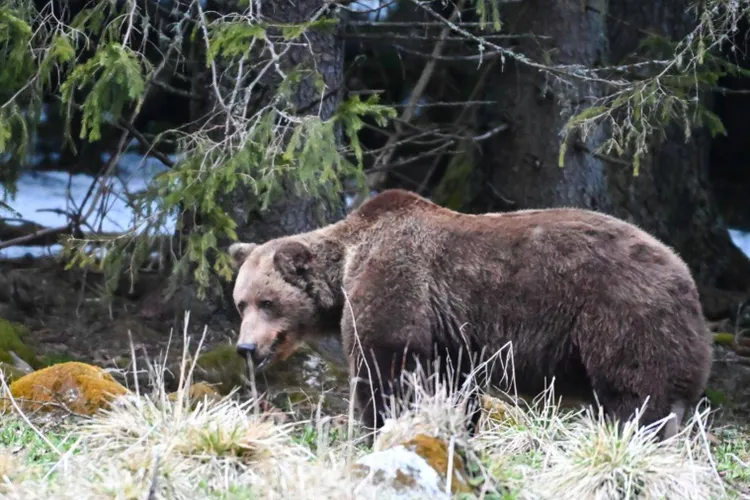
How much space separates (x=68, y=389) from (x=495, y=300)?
2.92 meters

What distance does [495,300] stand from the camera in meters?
7.00

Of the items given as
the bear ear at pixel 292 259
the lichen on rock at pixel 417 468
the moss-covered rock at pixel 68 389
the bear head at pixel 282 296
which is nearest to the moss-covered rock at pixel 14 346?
the moss-covered rock at pixel 68 389

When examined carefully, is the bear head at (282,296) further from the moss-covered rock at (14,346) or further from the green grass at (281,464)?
the moss-covered rock at (14,346)

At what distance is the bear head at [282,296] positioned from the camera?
7.40 meters

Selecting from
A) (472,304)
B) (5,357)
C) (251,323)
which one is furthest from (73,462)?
(5,357)

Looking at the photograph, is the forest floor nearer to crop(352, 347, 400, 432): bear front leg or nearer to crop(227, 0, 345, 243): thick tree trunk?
crop(352, 347, 400, 432): bear front leg

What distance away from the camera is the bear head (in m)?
7.40

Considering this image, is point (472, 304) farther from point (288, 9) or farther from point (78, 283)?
point (78, 283)

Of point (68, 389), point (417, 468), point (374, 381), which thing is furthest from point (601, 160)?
point (417, 468)

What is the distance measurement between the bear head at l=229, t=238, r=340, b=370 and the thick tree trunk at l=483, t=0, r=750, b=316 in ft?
11.1

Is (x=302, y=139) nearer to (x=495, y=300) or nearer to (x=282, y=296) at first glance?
(x=282, y=296)

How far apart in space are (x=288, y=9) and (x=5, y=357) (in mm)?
4047

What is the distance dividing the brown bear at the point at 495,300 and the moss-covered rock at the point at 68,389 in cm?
98

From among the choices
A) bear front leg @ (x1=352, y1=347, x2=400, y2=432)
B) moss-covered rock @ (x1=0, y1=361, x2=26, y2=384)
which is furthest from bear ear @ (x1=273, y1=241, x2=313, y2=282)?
moss-covered rock @ (x1=0, y1=361, x2=26, y2=384)
